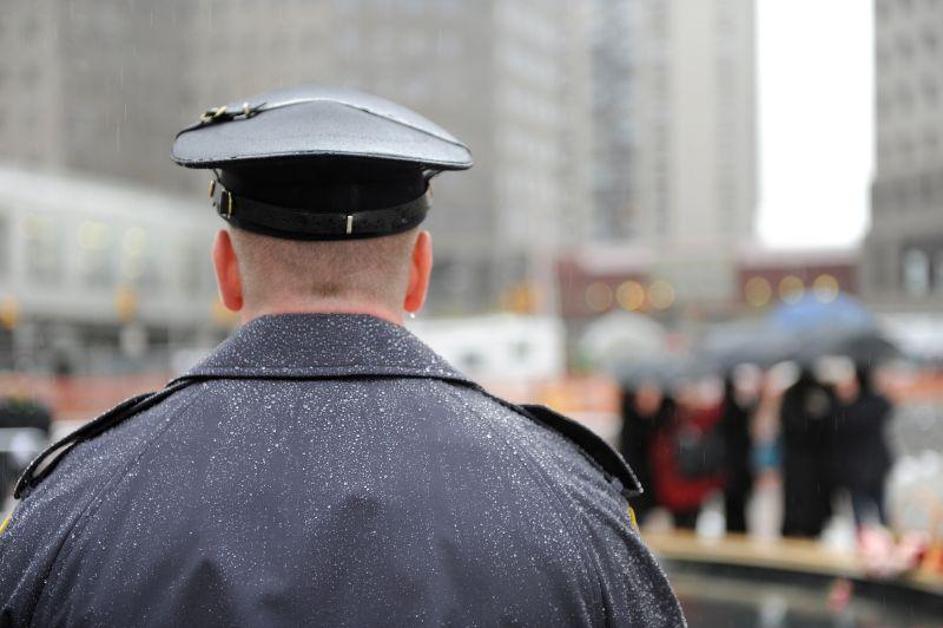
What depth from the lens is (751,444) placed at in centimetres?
1212

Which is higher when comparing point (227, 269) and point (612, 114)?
point (612, 114)

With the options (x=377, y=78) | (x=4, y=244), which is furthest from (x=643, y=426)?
(x=377, y=78)

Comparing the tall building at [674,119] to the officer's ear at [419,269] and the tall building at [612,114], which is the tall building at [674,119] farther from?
the officer's ear at [419,269]

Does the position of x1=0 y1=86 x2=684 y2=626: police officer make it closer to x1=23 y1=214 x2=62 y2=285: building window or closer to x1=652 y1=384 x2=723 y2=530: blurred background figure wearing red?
x1=652 y1=384 x2=723 y2=530: blurred background figure wearing red

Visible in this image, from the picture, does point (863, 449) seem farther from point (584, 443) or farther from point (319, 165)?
point (319, 165)

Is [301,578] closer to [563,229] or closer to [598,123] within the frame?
[563,229]

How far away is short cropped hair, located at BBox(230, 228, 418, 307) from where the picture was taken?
182 cm

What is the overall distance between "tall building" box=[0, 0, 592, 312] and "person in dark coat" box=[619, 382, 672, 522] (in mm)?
67769

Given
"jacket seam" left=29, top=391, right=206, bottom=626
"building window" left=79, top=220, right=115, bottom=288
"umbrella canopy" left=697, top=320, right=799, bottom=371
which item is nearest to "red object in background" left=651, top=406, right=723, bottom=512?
"umbrella canopy" left=697, top=320, right=799, bottom=371

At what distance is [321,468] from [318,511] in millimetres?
63

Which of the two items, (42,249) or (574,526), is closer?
(574,526)

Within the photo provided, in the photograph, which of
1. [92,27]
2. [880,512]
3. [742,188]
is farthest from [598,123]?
[880,512]

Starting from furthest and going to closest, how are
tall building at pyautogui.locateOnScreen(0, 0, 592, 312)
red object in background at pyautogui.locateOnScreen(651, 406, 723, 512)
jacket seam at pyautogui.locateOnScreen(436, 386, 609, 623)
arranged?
tall building at pyautogui.locateOnScreen(0, 0, 592, 312) → red object in background at pyautogui.locateOnScreen(651, 406, 723, 512) → jacket seam at pyautogui.locateOnScreen(436, 386, 609, 623)

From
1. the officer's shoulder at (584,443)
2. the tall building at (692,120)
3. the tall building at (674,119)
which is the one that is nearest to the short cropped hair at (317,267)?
the officer's shoulder at (584,443)
